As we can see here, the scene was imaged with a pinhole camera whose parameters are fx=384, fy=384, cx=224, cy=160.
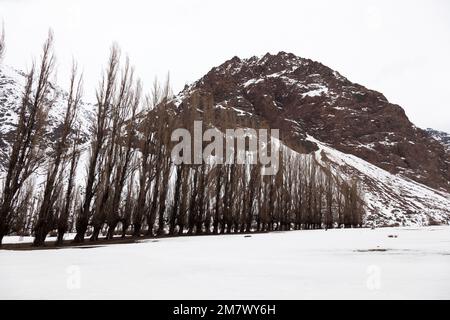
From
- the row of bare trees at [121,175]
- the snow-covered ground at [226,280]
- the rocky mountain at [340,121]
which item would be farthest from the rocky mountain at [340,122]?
the snow-covered ground at [226,280]

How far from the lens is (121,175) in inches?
888

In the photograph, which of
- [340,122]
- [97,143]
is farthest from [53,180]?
[340,122]

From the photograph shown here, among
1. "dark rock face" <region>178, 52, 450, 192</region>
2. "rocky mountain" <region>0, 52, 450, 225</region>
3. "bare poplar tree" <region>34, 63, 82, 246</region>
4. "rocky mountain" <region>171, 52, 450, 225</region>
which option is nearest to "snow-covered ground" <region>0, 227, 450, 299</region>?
"bare poplar tree" <region>34, 63, 82, 246</region>

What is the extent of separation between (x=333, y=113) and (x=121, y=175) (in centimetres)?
15343

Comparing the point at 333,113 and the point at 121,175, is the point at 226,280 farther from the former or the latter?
the point at 333,113

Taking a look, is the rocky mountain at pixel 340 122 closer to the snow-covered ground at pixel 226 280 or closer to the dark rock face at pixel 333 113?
the dark rock face at pixel 333 113

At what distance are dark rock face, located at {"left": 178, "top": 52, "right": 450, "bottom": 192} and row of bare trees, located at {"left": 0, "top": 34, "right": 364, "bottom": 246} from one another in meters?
100

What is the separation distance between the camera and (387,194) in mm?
111812

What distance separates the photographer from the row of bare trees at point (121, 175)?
16.8 metres

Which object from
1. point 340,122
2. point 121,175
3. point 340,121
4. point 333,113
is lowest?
point 121,175

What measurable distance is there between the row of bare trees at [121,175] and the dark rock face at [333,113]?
100447 millimetres

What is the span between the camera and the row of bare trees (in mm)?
16828

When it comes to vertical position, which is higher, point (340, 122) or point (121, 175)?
point (340, 122)
